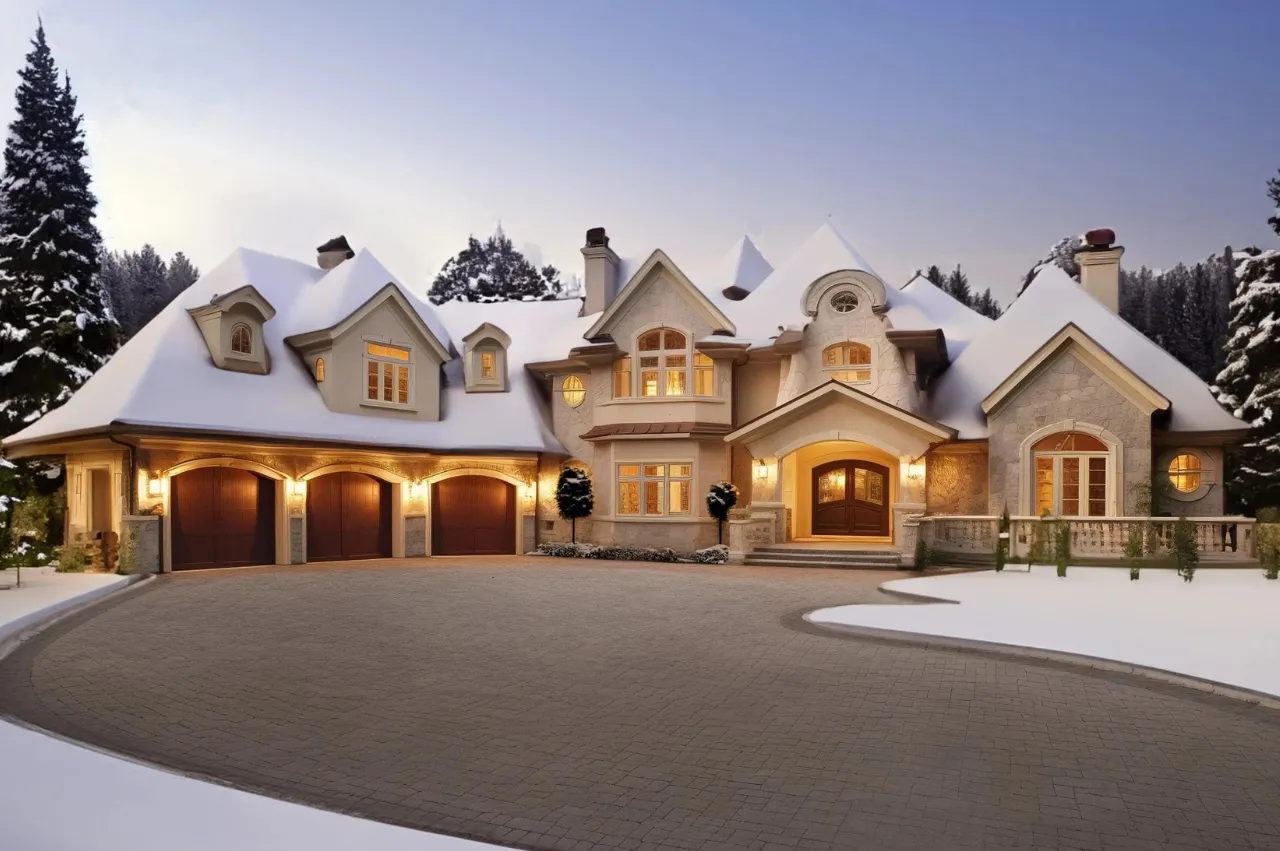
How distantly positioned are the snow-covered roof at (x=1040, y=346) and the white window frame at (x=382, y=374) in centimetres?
1442

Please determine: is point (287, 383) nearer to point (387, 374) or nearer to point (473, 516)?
point (387, 374)

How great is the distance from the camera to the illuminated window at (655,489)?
76.3 feet

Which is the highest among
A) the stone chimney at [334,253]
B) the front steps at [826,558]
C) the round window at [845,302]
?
the stone chimney at [334,253]

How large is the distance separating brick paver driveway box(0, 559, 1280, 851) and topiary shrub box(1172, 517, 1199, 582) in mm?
8439

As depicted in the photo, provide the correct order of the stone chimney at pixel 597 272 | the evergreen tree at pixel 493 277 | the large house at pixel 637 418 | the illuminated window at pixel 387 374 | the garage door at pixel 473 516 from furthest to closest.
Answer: the evergreen tree at pixel 493 277
the stone chimney at pixel 597 272
the garage door at pixel 473 516
the illuminated window at pixel 387 374
the large house at pixel 637 418

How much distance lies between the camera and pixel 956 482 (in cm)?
2128

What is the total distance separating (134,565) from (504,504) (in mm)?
9550

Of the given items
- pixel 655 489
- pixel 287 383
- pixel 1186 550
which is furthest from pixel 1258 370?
pixel 287 383

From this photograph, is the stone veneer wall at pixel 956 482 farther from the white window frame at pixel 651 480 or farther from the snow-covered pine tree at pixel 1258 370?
the snow-covered pine tree at pixel 1258 370

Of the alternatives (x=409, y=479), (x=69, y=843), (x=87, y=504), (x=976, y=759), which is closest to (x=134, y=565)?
(x=87, y=504)

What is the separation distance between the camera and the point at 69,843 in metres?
4.37

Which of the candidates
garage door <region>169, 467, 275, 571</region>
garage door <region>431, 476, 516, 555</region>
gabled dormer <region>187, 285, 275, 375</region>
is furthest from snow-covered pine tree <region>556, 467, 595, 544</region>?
gabled dormer <region>187, 285, 275, 375</region>

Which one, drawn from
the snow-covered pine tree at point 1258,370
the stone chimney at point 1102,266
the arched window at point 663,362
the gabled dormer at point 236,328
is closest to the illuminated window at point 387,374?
the gabled dormer at point 236,328

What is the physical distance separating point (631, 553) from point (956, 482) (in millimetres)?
8539
